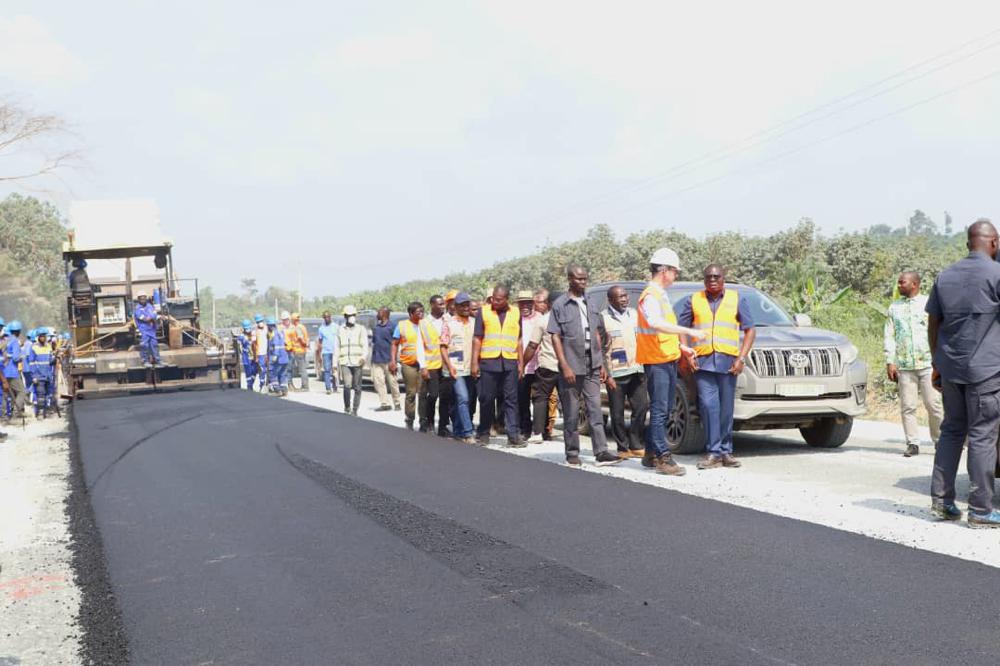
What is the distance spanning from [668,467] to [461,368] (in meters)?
4.09

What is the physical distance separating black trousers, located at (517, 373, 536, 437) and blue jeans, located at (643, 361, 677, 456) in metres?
3.33

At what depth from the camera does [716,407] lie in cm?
928

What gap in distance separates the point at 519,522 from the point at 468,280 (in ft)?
164

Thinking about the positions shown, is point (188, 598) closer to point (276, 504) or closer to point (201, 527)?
point (201, 527)

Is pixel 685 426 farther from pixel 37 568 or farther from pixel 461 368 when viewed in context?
pixel 37 568

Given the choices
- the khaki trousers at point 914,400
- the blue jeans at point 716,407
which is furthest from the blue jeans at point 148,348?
the khaki trousers at point 914,400

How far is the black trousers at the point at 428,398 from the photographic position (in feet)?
42.9

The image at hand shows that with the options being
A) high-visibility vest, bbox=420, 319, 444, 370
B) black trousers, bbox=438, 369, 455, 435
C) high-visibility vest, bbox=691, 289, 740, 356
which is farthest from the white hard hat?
high-visibility vest, bbox=420, 319, 444, 370

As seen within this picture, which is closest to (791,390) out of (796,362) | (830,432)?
(796,362)

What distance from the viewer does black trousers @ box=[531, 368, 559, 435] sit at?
37.8 feet

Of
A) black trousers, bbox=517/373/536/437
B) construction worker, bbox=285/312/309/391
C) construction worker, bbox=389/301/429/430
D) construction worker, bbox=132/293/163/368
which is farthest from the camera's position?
construction worker, bbox=285/312/309/391

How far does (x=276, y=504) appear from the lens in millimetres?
8094

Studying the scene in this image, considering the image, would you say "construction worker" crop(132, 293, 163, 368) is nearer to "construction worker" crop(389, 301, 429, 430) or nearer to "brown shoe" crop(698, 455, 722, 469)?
"construction worker" crop(389, 301, 429, 430)

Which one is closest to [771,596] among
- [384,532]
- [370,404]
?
[384,532]
